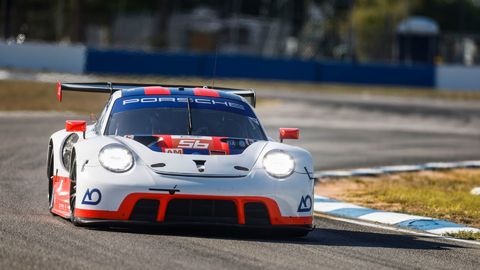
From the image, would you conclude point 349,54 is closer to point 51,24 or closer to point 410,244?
point 51,24

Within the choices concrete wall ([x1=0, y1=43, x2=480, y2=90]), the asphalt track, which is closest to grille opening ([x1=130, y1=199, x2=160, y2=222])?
the asphalt track

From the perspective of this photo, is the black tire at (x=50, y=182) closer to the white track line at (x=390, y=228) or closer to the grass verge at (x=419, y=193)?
the white track line at (x=390, y=228)

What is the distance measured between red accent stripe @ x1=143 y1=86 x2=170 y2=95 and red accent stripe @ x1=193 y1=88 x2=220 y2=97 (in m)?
0.25

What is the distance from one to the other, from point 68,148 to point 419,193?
548cm

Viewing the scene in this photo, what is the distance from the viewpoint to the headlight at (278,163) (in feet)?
28.8

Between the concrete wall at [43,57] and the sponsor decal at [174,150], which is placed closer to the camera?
the sponsor decal at [174,150]

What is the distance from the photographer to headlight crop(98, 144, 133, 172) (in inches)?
336

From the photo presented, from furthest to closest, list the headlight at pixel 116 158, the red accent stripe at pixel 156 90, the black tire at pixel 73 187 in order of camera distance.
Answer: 1. the red accent stripe at pixel 156 90
2. the black tire at pixel 73 187
3. the headlight at pixel 116 158

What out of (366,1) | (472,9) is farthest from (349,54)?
(472,9)

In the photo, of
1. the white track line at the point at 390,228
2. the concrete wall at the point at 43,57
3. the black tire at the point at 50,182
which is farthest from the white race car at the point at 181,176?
the concrete wall at the point at 43,57

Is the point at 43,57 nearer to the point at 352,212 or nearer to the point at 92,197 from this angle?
the point at 352,212

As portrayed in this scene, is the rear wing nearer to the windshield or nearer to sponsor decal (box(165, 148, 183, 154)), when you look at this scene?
the windshield

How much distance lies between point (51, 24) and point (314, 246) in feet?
231

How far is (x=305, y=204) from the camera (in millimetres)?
8828
